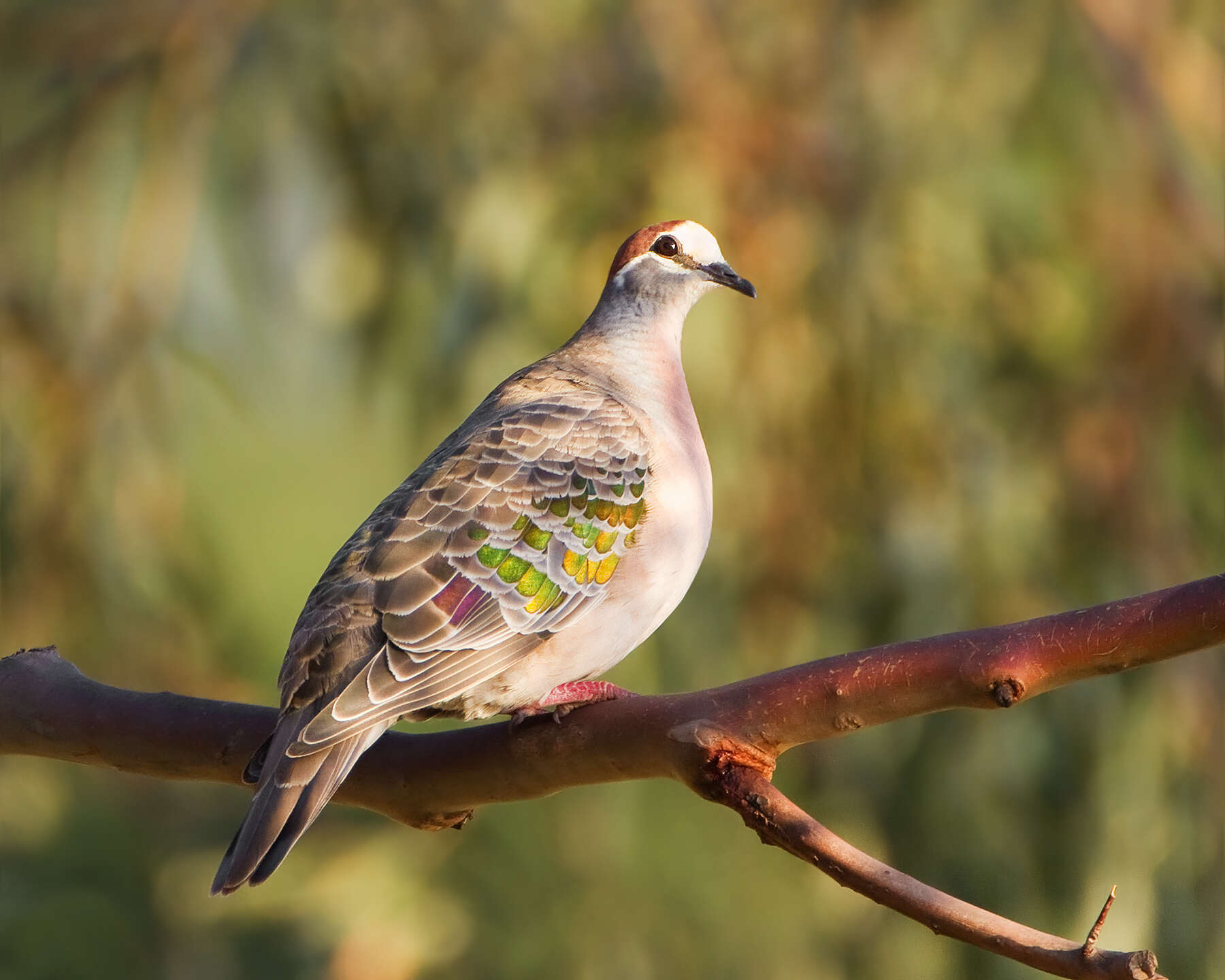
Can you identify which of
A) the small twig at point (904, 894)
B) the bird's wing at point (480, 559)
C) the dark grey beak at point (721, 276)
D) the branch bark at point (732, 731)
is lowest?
the small twig at point (904, 894)

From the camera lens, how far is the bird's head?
3.22 m

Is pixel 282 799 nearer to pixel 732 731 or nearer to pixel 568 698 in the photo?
pixel 568 698

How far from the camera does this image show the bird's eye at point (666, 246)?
3.22m

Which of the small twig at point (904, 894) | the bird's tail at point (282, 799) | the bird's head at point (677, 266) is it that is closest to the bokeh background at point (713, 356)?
the bird's head at point (677, 266)

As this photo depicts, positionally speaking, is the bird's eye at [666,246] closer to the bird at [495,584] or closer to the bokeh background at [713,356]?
the bird at [495,584]

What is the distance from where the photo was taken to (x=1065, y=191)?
178 inches

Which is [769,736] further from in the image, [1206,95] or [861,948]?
[1206,95]

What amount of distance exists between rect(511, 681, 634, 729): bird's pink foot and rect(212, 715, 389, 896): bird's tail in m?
0.24

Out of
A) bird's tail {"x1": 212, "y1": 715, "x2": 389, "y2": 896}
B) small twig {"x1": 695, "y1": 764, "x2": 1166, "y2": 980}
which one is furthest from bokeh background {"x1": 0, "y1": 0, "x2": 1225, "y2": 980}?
small twig {"x1": 695, "y1": 764, "x2": 1166, "y2": 980}

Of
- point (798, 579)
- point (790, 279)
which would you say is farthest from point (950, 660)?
point (790, 279)

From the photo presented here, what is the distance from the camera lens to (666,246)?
3.24m

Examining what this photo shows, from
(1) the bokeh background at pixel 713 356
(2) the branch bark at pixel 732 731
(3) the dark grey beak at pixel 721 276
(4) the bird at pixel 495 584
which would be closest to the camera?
(2) the branch bark at pixel 732 731

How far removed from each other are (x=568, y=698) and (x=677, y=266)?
3.73ft

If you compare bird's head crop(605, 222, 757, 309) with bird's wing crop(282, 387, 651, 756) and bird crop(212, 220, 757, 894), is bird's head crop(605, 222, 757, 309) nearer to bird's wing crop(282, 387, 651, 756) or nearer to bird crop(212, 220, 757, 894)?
bird crop(212, 220, 757, 894)
